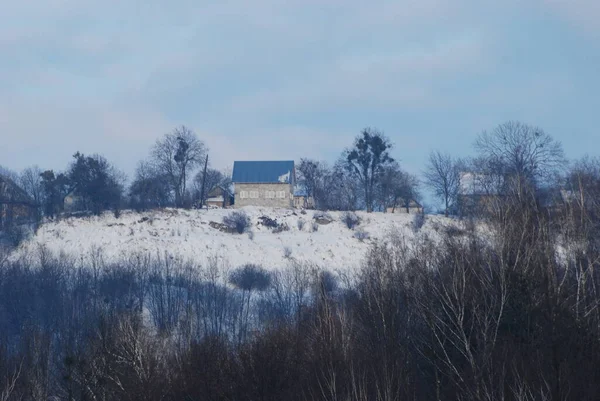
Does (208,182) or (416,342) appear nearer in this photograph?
(416,342)

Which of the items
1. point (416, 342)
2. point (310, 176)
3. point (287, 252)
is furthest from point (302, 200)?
point (416, 342)

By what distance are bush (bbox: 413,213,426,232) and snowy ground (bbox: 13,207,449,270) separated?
1.20 feet

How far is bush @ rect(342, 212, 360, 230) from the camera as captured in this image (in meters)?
63.1

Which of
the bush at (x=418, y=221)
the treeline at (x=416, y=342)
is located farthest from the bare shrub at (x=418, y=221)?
the treeline at (x=416, y=342)

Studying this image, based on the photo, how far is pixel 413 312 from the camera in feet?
90.9

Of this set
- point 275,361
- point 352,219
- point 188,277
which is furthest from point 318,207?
point 275,361

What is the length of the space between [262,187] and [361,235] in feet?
55.4

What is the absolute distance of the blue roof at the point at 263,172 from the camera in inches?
2965

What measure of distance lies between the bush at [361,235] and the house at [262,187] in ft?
46.3

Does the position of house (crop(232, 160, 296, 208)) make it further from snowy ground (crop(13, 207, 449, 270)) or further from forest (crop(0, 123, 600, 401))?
forest (crop(0, 123, 600, 401))

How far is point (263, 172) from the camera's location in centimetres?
7600

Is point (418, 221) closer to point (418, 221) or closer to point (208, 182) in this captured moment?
point (418, 221)

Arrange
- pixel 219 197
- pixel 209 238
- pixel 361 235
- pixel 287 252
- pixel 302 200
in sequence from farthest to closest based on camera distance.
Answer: pixel 219 197 → pixel 302 200 → pixel 361 235 → pixel 209 238 → pixel 287 252

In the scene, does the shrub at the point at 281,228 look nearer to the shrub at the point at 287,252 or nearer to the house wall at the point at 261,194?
the shrub at the point at 287,252
